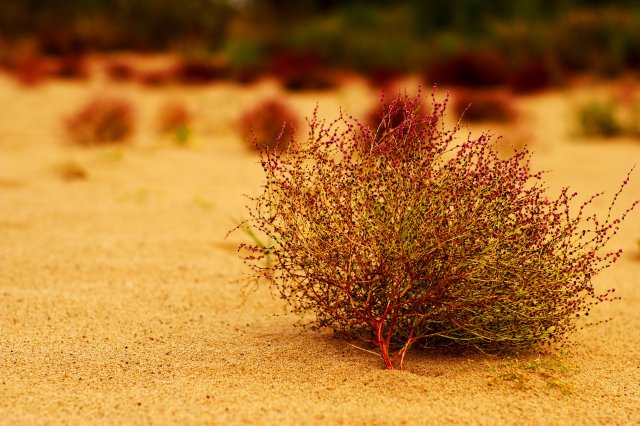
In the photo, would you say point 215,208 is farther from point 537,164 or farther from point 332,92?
point 332,92

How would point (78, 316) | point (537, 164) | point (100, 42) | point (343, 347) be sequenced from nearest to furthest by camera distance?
→ point (343, 347), point (78, 316), point (537, 164), point (100, 42)

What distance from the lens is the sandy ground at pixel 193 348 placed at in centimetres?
263

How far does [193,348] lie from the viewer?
3195mm

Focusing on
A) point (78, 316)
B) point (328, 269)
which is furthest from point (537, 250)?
point (78, 316)

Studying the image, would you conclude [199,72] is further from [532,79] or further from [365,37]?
[532,79]

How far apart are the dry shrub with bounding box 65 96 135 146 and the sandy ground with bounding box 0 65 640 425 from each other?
2175 millimetres

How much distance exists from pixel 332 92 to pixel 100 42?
800cm

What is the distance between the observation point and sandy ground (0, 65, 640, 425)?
263 centimetres

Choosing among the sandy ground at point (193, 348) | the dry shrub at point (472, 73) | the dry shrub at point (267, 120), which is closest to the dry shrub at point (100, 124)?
the dry shrub at point (267, 120)

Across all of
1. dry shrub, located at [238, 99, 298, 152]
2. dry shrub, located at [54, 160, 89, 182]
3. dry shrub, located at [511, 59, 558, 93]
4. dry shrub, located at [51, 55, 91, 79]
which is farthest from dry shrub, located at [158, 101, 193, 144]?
dry shrub, located at [511, 59, 558, 93]

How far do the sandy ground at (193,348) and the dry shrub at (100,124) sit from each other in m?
2.17

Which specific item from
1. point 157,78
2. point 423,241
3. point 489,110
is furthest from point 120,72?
point 423,241

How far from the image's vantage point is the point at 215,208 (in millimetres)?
5895

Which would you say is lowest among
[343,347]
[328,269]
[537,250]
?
[343,347]
